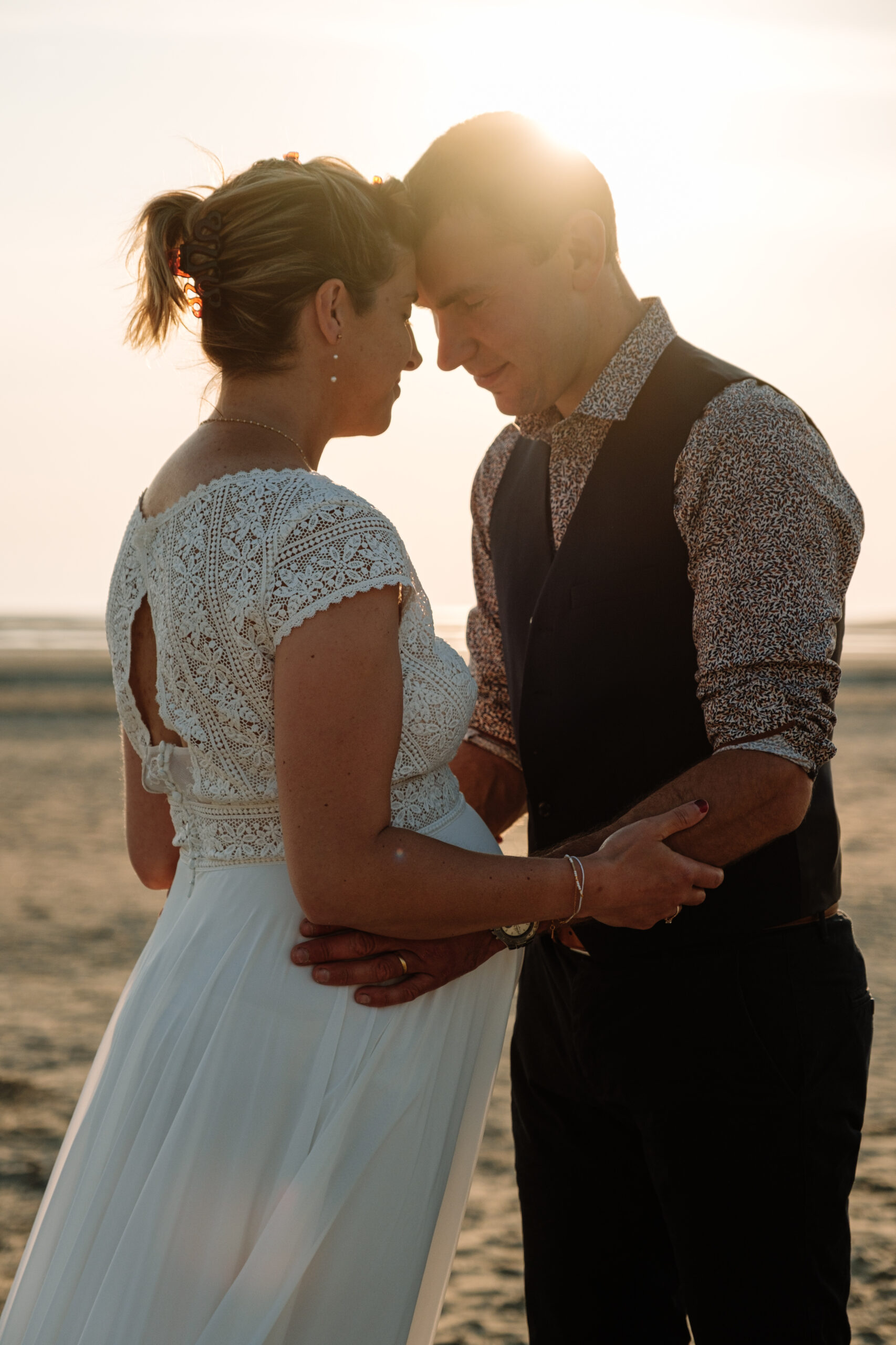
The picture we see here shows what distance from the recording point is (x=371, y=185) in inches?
80.3

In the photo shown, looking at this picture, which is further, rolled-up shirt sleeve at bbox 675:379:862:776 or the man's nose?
the man's nose

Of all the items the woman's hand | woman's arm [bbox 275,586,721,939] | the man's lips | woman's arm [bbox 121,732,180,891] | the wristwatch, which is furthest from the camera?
the man's lips

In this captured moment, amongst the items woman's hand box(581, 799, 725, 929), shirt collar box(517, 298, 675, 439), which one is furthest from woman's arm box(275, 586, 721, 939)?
shirt collar box(517, 298, 675, 439)

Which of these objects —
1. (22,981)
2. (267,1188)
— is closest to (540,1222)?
(267,1188)

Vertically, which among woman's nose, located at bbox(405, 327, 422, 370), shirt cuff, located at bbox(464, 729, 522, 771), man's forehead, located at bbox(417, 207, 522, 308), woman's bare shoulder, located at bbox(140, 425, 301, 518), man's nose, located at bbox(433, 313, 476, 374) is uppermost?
man's forehead, located at bbox(417, 207, 522, 308)

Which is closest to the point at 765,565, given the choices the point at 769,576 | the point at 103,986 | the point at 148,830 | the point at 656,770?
the point at 769,576

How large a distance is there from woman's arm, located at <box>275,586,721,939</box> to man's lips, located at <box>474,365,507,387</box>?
1040 millimetres

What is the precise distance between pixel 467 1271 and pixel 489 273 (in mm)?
2747

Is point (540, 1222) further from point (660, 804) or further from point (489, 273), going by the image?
point (489, 273)

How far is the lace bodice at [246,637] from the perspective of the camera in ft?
5.61

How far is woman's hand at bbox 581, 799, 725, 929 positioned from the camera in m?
1.94

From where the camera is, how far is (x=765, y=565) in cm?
195

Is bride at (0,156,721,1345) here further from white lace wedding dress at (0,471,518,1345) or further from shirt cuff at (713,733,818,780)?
shirt cuff at (713,733,818,780)

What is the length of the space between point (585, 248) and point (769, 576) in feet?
3.07
